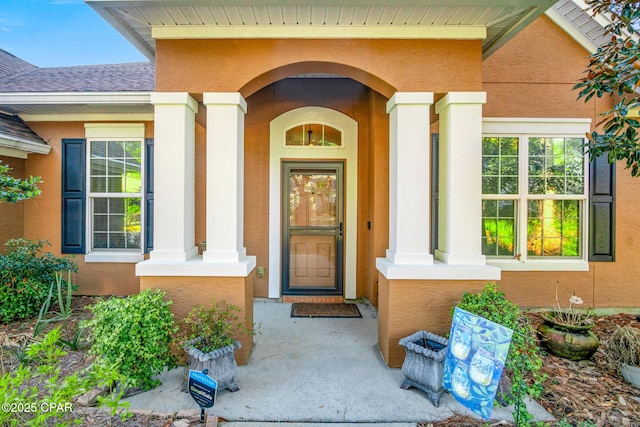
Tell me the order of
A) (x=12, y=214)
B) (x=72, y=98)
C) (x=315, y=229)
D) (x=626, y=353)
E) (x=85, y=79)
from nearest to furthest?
(x=626, y=353)
(x=72, y=98)
(x=12, y=214)
(x=315, y=229)
(x=85, y=79)

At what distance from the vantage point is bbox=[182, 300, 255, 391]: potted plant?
2.54 m

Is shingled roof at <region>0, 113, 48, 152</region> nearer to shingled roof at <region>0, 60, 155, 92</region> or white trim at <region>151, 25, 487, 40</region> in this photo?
shingled roof at <region>0, 60, 155, 92</region>

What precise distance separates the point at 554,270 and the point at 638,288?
4.15 feet

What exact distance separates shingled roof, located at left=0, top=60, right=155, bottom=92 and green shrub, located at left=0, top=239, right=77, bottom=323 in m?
2.57

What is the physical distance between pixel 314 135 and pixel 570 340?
4.27m

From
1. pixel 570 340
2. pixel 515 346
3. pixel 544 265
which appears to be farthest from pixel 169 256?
pixel 544 265

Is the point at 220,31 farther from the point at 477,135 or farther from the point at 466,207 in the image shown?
the point at 466,207

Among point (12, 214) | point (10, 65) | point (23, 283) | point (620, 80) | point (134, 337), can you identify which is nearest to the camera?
point (620, 80)

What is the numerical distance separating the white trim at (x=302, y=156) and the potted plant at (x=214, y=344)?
2.14 meters

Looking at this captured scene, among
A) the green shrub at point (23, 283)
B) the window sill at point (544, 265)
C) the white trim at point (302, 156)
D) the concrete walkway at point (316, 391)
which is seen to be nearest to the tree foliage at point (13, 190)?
the green shrub at point (23, 283)

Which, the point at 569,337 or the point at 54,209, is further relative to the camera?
the point at 54,209

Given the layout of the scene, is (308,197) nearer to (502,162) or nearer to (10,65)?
(502,162)

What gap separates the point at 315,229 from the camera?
5234mm

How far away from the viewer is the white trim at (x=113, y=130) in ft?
16.2
